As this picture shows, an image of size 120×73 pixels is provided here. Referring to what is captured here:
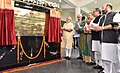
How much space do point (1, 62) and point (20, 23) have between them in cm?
109

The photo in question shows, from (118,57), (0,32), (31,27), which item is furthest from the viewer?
(31,27)

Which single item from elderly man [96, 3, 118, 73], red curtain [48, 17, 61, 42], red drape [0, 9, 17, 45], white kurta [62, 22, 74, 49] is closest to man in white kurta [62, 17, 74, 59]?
white kurta [62, 22, 74, 49]

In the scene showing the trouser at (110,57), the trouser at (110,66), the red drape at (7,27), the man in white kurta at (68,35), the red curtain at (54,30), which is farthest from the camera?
the man in white kurta at (68,35)

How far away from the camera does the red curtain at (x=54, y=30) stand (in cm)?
544

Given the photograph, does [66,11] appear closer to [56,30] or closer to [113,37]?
[56,30]

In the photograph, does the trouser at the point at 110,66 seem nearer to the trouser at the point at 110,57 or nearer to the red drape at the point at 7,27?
the trouser at the point at 110,57

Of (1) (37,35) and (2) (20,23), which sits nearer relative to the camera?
(2) (20,23)

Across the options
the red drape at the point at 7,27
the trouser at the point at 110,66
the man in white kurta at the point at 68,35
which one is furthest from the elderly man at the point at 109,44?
the man in white kurta at the point at 68,35

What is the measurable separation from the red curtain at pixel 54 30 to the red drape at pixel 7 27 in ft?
4.71

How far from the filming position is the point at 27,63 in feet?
15.8

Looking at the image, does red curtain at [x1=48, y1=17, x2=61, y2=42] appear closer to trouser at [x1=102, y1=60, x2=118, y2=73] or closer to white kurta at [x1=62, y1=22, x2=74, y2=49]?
white kurta at [x1=62, y1=22, x2=74, y2=49]

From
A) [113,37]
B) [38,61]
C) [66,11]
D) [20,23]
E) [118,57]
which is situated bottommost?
[38,61]

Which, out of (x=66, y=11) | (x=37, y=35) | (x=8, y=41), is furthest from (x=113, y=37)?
(x=66, y=11)

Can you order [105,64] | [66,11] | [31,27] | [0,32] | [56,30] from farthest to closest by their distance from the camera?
[66,11], [56,30], [31,27], [0,32], [105,64]
